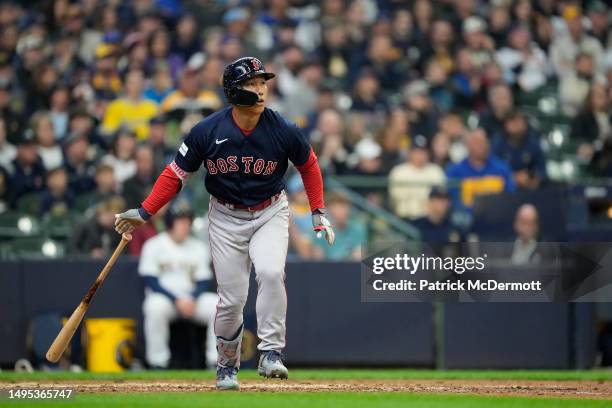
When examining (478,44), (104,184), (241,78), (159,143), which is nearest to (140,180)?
(104,184)

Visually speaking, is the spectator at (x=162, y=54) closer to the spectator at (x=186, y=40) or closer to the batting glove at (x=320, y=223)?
the spectator at (x=186, y=40)

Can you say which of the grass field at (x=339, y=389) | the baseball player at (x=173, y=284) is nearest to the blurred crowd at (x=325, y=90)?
the baseball player at (x=173, y=284)

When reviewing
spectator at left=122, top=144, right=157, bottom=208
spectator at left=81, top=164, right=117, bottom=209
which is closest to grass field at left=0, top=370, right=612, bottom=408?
spectator at left=122, top=144, right=157, bottom=208

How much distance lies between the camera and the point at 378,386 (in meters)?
9.27

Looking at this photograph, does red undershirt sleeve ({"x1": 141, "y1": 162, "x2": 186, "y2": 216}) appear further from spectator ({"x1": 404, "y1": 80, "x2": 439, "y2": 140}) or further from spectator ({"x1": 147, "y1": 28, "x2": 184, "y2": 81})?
spectator ({"x1": 147, "y1": 28, "x2": 184, "y2": 81})

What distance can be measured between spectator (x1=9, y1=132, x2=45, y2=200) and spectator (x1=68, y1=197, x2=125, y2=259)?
137cm

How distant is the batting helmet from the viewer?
8.27m

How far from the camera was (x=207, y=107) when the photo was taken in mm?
14609

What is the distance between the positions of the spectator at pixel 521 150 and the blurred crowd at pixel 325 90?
2 cm

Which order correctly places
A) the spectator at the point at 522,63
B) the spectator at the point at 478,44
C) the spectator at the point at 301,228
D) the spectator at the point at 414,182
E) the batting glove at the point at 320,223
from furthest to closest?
the spectator at the point at 522,63 → the spectator at the point at 478,44 → the spectator at the point at 414,182 → the spectator at the point at 301,228 → the batting glove at the point at 320,223

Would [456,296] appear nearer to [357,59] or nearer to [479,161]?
[479,161]

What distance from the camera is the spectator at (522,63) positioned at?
18078 millimetres

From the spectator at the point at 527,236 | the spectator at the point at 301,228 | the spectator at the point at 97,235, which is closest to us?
the spectator at the point at 527,236

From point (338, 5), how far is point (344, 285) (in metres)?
6.32
